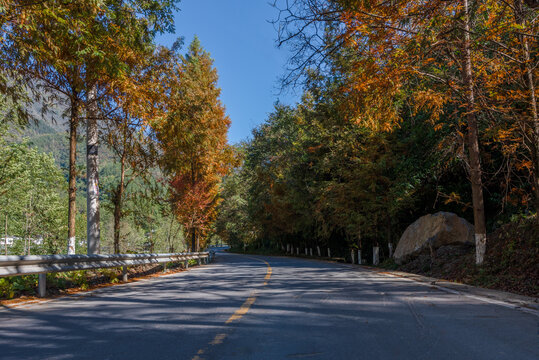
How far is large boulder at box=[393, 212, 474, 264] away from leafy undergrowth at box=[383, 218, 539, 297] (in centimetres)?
43

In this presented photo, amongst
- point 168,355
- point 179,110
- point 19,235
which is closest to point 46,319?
point 168,355

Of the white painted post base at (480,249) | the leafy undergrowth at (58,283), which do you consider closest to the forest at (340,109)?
the white painted post base at (480,249)

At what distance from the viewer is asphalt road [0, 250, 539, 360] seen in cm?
373

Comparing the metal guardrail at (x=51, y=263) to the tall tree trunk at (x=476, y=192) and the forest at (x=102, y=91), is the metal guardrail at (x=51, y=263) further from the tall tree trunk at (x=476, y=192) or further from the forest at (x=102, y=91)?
the tall tree trunk at (x=476, y=192)

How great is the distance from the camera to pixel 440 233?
1439 cm

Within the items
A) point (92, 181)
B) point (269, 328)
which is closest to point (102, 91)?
point (92, 181)

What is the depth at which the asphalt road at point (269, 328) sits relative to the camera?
3.73 m

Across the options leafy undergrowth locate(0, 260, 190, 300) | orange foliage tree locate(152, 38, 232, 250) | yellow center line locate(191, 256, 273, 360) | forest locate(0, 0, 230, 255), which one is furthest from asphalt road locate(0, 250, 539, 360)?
orange foliage tree locate(152, 38, 232, 250)

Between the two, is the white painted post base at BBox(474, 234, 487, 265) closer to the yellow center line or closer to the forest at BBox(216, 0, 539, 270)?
the forest at BBox(216, 0, 539, 270)

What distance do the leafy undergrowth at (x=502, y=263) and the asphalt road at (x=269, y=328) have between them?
105 inches

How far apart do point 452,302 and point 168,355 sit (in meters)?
5.33

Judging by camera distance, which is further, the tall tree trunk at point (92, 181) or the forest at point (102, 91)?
the tall tree trunk at point (92, 181)

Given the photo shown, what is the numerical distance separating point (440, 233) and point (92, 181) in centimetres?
1253

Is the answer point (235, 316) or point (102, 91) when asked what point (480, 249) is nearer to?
point (235, 316)
